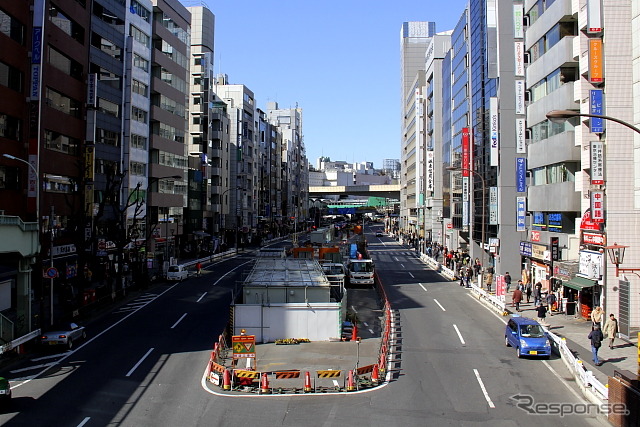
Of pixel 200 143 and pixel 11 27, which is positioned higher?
pixel 11 27

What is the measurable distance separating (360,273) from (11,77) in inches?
1166

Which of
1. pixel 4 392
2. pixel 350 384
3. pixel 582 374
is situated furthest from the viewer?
pixel 582 374

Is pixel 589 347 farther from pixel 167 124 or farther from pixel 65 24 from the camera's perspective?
pixel 167 124

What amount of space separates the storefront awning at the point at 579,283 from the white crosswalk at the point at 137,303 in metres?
26.7

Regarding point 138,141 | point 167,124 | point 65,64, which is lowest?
point 138,141

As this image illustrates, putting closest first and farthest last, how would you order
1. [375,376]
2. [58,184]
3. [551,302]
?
[375,376], [551,302], [58,184]

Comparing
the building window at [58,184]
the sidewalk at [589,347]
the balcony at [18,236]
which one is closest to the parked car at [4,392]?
the balcony at [18,236]

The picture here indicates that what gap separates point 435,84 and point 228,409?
82842 millimetres

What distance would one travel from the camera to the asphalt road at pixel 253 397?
1680cm

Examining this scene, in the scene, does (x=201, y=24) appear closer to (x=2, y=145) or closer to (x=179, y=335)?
(x=2, y=145)

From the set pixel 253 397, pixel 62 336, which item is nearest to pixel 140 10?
pixel 62 336

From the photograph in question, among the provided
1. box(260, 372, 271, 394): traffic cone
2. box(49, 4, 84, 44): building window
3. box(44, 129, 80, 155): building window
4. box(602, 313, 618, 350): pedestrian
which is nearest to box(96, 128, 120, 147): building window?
box(44, 129, 80, 155): building window

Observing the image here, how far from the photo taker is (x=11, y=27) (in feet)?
125

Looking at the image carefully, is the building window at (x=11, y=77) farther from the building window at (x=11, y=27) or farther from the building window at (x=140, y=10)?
the building window at (x=140, y=10)
